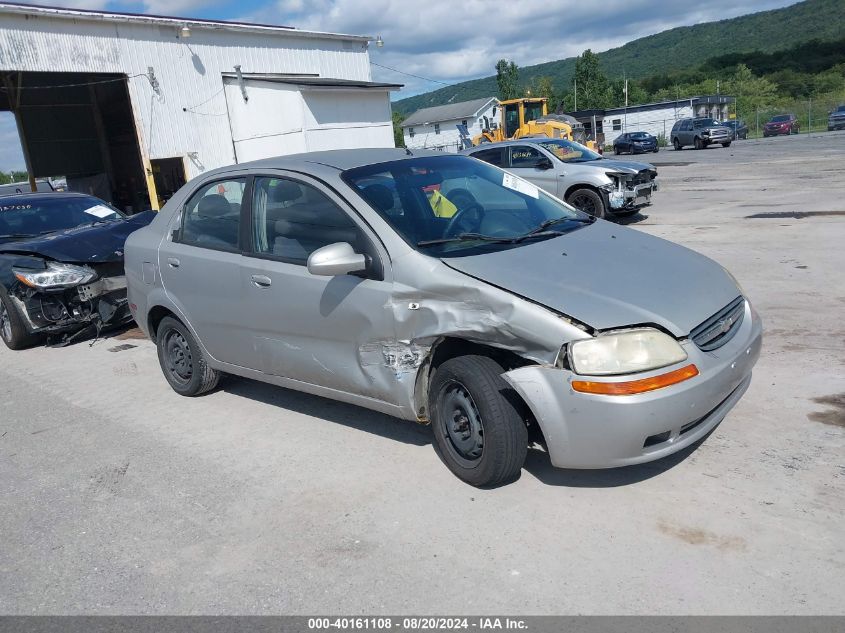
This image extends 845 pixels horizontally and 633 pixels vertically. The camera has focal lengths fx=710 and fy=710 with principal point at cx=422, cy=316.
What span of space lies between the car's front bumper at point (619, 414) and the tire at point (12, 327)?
20.8 feet

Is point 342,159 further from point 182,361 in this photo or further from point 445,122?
point 445,122

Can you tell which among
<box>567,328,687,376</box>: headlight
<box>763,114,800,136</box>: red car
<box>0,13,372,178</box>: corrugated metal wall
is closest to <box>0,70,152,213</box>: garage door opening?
<box>0,13,372,178</box>: corrugated metal wall

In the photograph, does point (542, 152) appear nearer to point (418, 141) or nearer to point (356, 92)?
point (356, 92)

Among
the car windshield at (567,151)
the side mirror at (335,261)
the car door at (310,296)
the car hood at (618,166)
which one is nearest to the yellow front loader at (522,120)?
the car windshield at (567,151)

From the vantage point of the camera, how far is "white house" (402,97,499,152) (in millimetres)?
80812

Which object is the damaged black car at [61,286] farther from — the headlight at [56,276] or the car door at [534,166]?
the car door at [534,166]

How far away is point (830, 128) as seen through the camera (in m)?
44.7

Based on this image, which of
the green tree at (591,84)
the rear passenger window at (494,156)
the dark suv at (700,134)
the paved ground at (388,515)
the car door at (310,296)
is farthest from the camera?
the green tree at (591,84)

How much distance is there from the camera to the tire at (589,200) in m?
12.8

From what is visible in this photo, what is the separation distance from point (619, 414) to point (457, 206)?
1.79 meters

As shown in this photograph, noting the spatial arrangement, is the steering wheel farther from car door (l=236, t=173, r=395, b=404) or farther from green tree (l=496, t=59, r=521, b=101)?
green tree (l=496, t=59, r=521, b=101)

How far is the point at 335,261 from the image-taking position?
3877 mm

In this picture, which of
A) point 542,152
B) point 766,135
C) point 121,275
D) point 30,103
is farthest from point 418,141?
point 121,275

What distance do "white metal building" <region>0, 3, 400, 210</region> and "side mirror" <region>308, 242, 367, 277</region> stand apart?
19.7m
